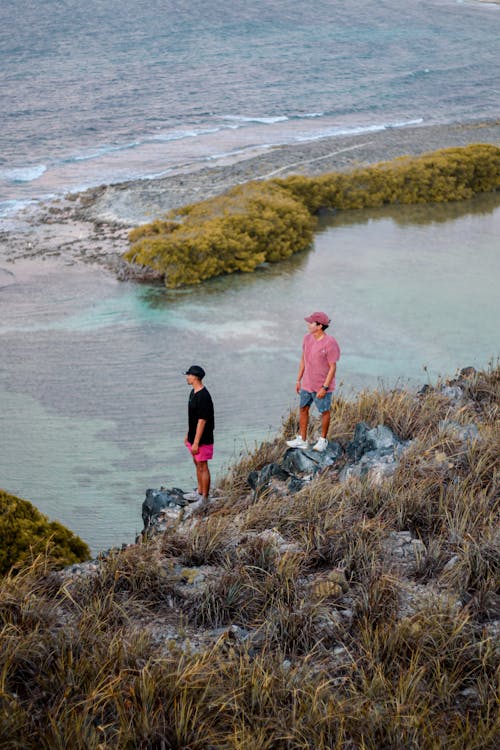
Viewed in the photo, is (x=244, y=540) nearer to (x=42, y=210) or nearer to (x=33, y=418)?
(x=33, y=418)

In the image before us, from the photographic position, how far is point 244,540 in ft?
20.7

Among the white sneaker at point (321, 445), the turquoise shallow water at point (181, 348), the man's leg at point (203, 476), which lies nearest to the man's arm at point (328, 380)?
the white sneaker at point (321, 445)

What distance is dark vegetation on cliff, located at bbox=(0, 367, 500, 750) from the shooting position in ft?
13.0

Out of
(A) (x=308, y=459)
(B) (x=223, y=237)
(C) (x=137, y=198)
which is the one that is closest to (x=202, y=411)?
(A) (x=308, y=459)

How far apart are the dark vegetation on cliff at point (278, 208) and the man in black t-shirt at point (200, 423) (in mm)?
9917

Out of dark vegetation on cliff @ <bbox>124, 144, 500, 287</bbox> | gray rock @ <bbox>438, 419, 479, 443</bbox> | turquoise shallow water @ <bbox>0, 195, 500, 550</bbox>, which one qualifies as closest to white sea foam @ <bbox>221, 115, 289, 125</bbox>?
dark vegetation on cliff @ <bbox>124, 144, 500, 287</bbox>

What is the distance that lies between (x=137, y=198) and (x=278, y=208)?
202 inches

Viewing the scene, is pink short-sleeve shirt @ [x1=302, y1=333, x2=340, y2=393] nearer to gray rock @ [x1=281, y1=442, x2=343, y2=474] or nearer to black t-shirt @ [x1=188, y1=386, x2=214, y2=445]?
gray rock @ [x1=281, y1=442, x2=343, y2=474]

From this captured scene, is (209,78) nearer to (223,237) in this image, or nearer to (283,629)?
(223,237)

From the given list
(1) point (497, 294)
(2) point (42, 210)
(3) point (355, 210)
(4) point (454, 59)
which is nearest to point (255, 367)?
(1) point (497, 294)

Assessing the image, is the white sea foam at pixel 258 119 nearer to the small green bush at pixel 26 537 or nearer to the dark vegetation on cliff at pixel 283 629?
the dark vegetation on cliff at pixel 283 629

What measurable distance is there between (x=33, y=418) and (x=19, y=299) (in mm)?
5445

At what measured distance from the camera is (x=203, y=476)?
26.1ft

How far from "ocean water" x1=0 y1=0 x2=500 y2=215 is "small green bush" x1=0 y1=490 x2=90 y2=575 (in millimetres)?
19123
